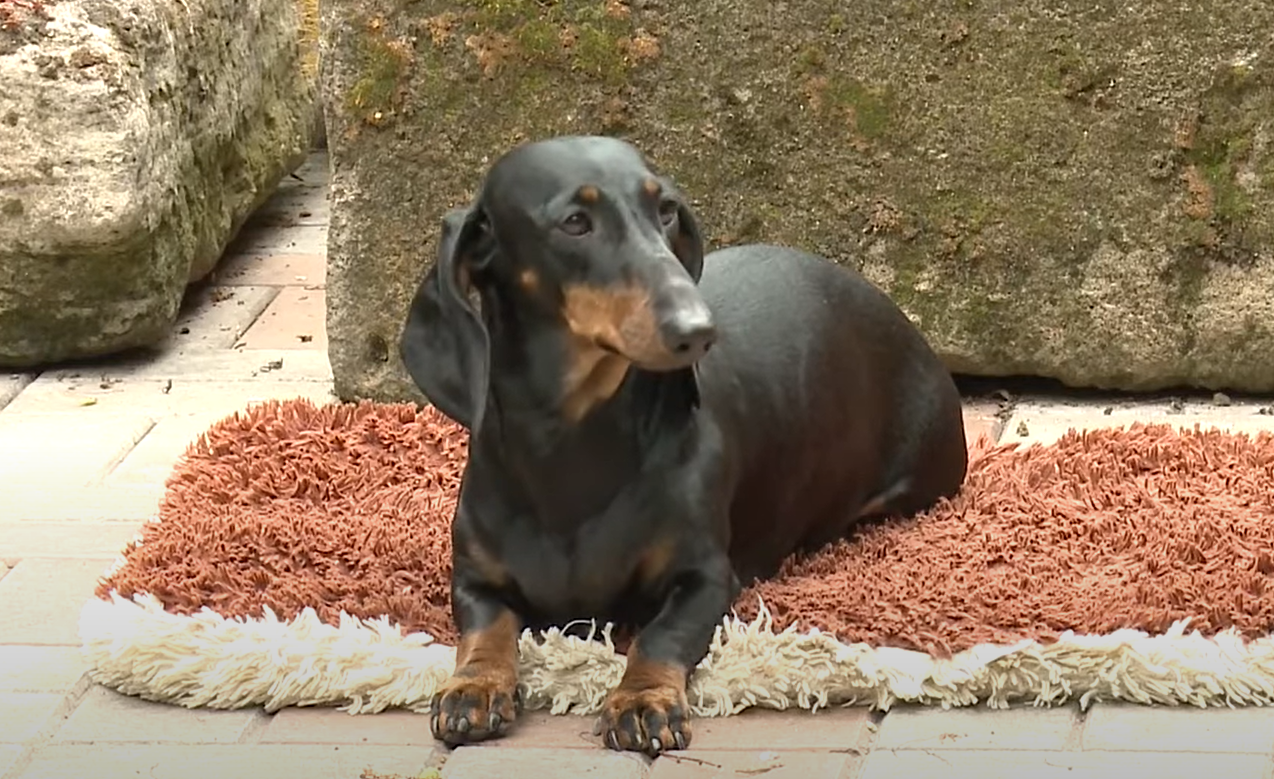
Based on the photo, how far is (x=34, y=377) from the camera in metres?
5.18

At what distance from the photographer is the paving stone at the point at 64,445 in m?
4.41

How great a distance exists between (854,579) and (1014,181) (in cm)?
139

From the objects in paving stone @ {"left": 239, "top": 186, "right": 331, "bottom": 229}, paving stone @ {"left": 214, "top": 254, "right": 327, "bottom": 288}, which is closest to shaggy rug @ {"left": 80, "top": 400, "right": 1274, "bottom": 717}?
paving stone @ {"left": 214, "top": 254, "right": 327, "bottom": 288}

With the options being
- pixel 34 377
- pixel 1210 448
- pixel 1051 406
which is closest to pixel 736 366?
pixel 1210 448

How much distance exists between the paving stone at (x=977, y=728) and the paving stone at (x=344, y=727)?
67cm

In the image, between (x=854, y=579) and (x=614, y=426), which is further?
(x=854, y=579)

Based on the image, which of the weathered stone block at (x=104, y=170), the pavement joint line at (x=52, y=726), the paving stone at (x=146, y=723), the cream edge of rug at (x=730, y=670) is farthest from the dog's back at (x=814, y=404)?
the weathered stone block at (x=104, y=170)

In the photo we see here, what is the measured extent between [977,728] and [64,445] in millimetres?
2380

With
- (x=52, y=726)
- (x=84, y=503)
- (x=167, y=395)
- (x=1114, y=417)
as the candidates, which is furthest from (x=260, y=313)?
(x=52, y=726)

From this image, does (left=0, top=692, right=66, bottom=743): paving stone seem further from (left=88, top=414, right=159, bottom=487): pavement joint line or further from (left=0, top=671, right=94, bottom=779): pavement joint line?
(left=88, top=414, right=159, bottom=487): pavement joint line

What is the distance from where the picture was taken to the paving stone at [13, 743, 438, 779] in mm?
2969

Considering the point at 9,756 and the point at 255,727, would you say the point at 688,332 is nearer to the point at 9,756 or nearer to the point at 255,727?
the point at 255,727

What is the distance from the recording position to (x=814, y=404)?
3.62 metres

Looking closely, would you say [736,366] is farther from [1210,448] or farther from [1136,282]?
[1136,282]
